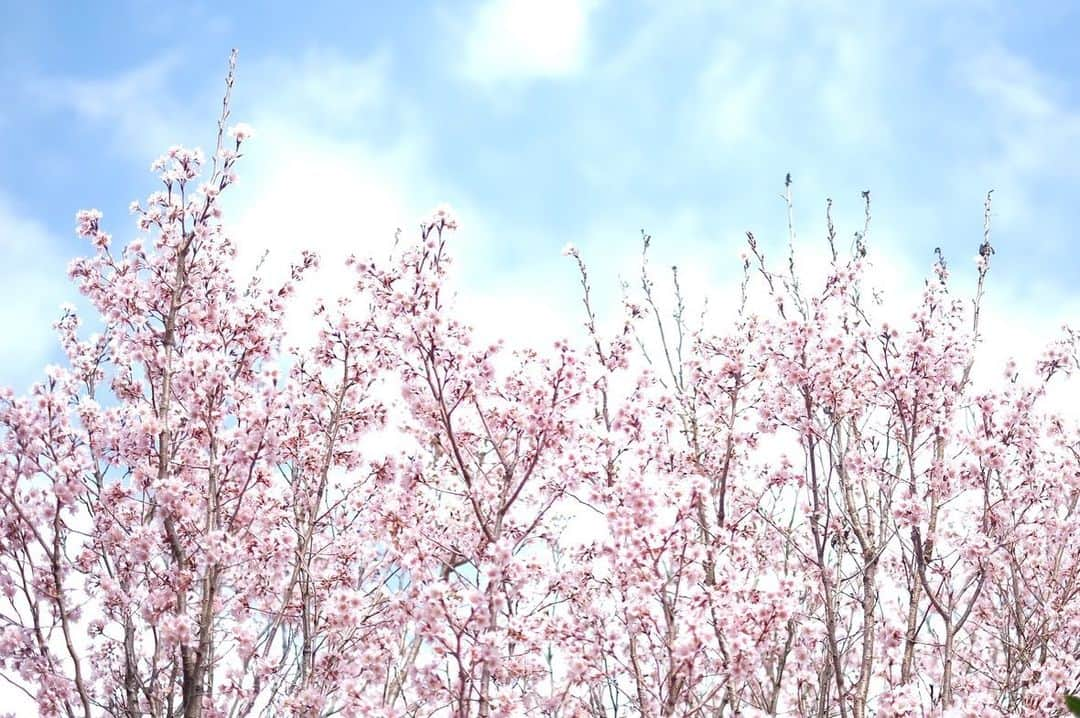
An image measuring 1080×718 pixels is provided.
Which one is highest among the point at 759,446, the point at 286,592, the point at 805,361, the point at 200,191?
the point at 200,191

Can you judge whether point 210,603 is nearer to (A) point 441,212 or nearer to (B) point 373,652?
(B) point 373,652

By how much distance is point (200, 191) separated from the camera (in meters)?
8.31

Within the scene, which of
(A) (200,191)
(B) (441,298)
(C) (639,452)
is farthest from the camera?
(A) (200,191)

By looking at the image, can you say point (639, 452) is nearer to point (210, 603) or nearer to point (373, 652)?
point (373, 652)

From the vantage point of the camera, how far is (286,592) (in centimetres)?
734

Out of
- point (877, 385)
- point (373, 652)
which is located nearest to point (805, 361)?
point (877, 385)

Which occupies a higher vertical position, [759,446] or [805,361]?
[805,361]

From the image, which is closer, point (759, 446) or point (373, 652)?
point (373, 652)

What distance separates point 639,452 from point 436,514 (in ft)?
5.61

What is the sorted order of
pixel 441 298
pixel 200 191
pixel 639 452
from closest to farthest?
pixel 441 298 → pixel 639 452 → pixel 200 191

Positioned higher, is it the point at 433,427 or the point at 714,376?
the point at 714,376

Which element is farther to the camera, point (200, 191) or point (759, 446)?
point (200, 191)

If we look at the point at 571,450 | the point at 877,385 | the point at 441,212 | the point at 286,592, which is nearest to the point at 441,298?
the point at 441,212

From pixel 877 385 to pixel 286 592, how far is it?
5.06 metres
